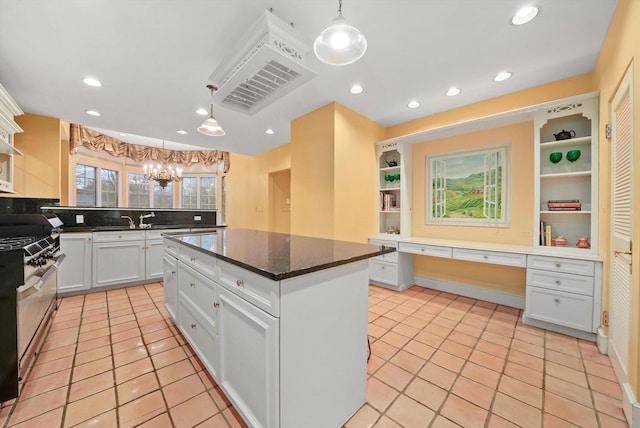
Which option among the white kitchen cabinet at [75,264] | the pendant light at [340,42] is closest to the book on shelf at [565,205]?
the pendant light at [340,42]

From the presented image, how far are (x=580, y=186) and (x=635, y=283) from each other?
5.00 ft

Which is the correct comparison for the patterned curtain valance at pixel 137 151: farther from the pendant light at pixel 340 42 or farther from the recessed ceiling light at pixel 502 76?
the recessed ceiling light at pixel 502 76

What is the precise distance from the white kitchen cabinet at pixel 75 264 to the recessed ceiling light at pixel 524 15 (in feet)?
16.9

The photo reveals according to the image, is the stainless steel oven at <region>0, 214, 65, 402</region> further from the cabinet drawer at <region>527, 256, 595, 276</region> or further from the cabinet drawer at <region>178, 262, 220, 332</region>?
the cabinet drawer at <region>527, 256, 595, 276</region>

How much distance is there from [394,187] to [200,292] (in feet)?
10.0

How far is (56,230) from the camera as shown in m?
2.79

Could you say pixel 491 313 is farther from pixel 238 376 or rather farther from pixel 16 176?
pixel 16 176

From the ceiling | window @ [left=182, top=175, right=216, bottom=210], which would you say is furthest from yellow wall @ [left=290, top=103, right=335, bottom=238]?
window @ [left=182, top=175, right=216, bottom=210]

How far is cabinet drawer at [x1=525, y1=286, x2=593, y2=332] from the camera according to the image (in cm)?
213

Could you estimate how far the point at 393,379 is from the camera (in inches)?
65.6

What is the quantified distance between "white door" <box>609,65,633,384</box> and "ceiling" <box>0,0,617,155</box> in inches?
28.7

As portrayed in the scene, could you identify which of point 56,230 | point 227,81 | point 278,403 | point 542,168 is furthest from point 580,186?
point 56,230

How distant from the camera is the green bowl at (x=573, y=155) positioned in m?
2.35

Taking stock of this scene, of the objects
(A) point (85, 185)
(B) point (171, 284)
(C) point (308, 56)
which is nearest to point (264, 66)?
(C) point (308, 56)
